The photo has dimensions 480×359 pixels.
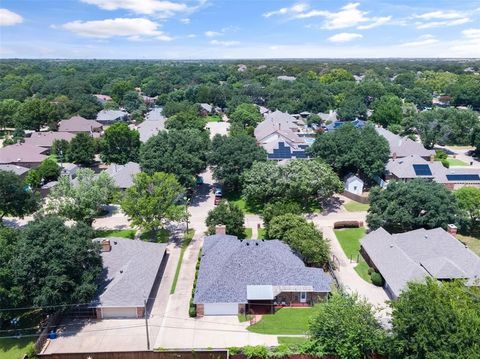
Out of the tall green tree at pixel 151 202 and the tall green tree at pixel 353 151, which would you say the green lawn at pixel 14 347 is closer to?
the tall green tree at pixel 151 202

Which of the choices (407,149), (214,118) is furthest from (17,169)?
(407,149)

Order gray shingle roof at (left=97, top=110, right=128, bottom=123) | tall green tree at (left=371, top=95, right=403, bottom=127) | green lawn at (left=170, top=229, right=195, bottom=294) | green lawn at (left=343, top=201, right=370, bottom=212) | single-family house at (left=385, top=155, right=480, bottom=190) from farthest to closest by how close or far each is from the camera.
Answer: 1. gray shingle roof at (left=97, top=110, right=128, bottom=123)
2. tall green tree at (left=371, top=95, right=403, bottom=127)
3. single-family house at (left=385, top=155, right=480, bottom=190)
4. green lawn at (left=343, top=201, right=370, bottom=212)
5. green lawn at (left=170, top=229, right=195, bottom=294)

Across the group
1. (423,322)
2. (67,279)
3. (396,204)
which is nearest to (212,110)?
(396,204)

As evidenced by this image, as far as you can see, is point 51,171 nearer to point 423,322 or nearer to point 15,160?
point 15,160

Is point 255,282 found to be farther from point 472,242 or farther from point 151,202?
point 472,242

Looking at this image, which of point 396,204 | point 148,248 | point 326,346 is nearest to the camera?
point 326,346

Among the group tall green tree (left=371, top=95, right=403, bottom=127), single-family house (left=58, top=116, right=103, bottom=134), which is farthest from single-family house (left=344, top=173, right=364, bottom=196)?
single-family house (left=58, top=116, right=103, bottom=134)

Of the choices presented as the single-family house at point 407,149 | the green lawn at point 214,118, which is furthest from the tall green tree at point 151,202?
the green lawn at point 214,118

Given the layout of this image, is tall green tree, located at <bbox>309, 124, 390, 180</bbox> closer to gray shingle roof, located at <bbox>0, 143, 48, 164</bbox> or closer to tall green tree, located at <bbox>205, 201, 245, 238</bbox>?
tall green tree, located at <bbox>205, 201, 245, 238</bbox>
